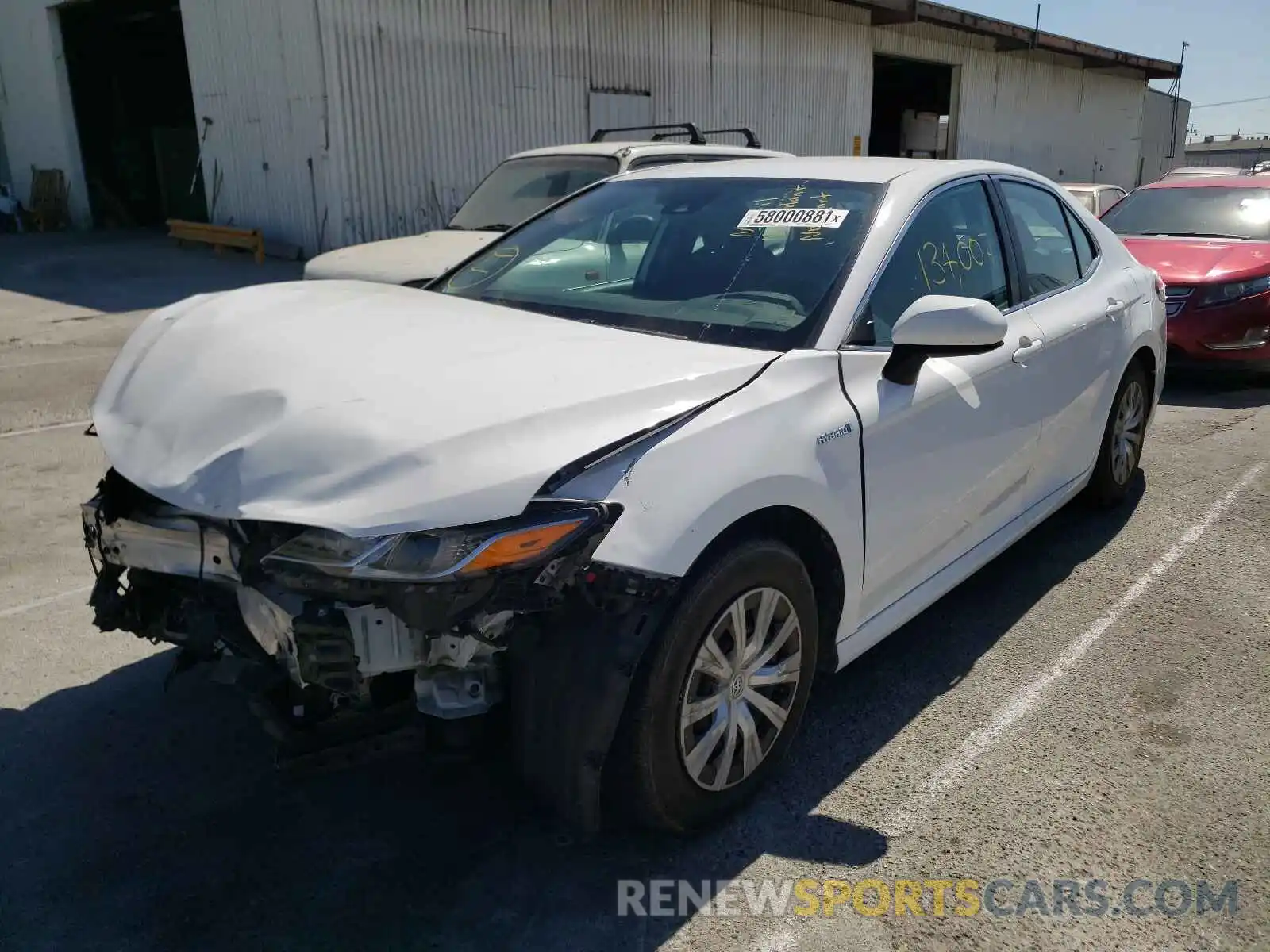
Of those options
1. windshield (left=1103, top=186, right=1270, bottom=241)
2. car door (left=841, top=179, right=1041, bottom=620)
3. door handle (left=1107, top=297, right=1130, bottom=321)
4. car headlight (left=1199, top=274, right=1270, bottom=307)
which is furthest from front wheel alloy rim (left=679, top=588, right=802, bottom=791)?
windshield (left=1103, top=186, right=1270, bottom=241)

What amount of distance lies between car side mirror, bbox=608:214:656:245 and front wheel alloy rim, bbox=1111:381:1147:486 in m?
2.62

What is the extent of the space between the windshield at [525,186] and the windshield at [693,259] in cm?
412

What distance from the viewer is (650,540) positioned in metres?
2.35

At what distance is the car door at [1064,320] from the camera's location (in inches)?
161

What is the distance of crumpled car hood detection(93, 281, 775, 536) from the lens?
2.23 metres

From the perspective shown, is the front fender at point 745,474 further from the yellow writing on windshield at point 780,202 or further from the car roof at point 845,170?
the car roof at point 845,170

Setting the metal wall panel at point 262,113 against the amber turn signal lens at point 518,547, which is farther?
the metal wall panel at point 262,113

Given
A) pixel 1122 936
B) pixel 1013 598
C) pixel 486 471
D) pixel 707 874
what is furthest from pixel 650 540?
pixel 1013 598

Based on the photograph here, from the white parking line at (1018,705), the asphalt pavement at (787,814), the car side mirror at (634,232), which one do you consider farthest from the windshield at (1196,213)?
the car side mirror at (634,232)

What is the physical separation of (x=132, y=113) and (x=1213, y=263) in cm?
2180

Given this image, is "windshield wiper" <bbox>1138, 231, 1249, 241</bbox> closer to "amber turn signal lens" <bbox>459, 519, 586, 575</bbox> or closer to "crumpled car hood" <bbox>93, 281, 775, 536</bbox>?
"crumpled car hood" <bbox>93, 281, 775, 536</bbox>

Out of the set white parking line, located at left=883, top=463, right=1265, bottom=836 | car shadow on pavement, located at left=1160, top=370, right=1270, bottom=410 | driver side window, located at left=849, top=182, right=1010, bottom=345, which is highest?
driver side window, located at left=849, top=182, right=1010, bottom=345

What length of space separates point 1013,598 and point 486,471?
2.90 m

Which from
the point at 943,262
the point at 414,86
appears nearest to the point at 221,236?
the point at 414,86
